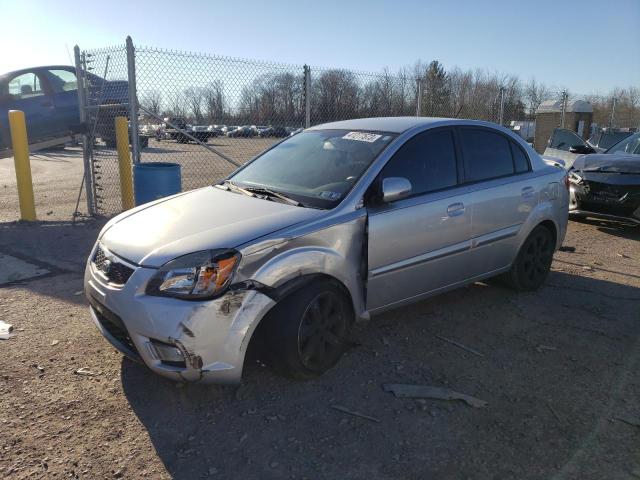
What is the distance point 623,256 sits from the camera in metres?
6.74

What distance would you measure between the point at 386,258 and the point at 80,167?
16929mm

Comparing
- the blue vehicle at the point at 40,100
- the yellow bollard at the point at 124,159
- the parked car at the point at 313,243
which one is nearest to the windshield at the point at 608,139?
the parked car at the point at 313,243

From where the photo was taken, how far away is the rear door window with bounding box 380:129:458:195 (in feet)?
12.8

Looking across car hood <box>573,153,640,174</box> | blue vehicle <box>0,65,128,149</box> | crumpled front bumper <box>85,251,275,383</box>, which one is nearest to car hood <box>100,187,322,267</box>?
crumpled front bumper <box>85,251,275,383</box>

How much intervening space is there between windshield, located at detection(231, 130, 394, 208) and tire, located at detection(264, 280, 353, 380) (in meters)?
0.64

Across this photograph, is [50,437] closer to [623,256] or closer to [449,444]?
[449,444]

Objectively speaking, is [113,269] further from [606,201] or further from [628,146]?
[628,146]

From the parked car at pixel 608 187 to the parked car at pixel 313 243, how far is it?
320 centimetres

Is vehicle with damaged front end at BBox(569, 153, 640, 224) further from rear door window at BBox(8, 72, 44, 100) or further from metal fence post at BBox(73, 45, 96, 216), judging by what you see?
rear door window at BBox(8, 72, 44, 100)

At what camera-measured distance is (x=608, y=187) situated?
761 cm

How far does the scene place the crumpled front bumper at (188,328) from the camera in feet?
9.30

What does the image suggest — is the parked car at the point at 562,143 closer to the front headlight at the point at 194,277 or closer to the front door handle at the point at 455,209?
the front door handle at the point at 455,209

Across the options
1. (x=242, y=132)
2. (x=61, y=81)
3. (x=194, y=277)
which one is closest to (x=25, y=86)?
(x=61, y=81)

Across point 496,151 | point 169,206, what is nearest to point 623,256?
point 496,151
